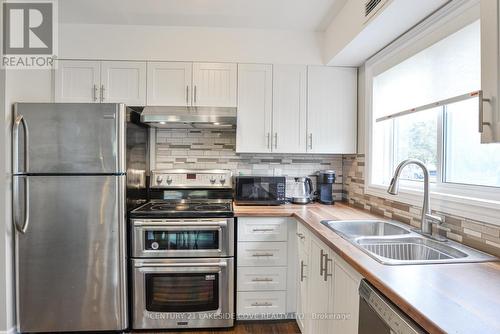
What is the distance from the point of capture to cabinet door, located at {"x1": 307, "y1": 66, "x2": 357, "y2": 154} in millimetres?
2506

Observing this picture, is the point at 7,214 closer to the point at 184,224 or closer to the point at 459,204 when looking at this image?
the point at 184,224

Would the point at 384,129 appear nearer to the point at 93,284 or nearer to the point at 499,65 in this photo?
the point at 499,65

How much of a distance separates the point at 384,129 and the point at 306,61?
88 cm

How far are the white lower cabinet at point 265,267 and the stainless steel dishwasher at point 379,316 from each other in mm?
1097

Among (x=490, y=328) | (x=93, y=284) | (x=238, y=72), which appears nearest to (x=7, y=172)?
(x=93, y=284)

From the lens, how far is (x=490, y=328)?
0.69 m

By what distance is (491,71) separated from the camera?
2.89 ft

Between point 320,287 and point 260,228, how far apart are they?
Result: 683mm

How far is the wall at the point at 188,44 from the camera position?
2363 millimetres

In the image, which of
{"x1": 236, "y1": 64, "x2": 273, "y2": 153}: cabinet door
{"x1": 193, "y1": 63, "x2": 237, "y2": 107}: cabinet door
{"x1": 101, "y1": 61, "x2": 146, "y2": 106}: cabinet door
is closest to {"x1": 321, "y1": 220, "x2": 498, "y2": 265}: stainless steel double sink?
{"x1": 236, "y1": 64, "x2": 273, "y2": 153}: cabinet door

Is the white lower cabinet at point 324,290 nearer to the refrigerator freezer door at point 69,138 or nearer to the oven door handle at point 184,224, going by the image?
the oven door handle at point 184,224

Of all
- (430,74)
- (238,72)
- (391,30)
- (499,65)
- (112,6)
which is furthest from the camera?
(238,72)

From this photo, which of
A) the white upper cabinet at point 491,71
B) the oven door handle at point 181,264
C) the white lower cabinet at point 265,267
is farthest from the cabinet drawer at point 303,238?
the white upper cabinet at point 491,71

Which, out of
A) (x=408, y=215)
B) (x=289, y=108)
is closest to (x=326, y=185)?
(x=289, y=108)
